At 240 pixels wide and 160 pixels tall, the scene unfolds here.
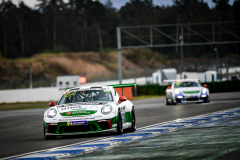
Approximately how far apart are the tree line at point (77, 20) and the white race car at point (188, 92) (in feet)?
236

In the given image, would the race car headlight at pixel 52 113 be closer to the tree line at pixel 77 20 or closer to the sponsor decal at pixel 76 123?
the sponsor decal at pixel 76 123

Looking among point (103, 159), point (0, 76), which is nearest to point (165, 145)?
point (103, 159)

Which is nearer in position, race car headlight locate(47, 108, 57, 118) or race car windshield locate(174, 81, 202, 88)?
race car headlight locate(47, 108, 57, 118)

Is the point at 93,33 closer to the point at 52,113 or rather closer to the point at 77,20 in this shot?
the point at 77,20

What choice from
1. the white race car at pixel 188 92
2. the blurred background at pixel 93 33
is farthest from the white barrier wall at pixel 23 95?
the blurred background at pixel 93 33

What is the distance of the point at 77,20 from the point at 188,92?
8754 cm

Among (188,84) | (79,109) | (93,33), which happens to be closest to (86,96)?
(79,109)

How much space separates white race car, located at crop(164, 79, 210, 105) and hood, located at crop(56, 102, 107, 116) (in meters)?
13.7

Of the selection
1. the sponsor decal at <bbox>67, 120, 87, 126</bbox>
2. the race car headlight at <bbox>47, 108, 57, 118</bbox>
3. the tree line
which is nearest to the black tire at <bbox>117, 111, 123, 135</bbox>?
the sponsor decal at <bbox>67, 120, 87, 126</bbox>

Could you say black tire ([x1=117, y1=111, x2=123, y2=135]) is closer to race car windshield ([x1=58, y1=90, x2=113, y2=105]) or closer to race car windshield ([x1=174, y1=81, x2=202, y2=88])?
race car windshield ([x1=58, y1=90, x2=113, y2=105])

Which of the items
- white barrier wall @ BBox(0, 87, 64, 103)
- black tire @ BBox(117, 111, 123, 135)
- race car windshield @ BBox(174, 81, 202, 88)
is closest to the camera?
black tire @ BBox(117, 111, 123, 135)

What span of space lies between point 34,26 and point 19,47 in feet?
23.8

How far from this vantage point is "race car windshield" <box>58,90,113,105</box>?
11656 mm

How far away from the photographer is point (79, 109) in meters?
10.8
